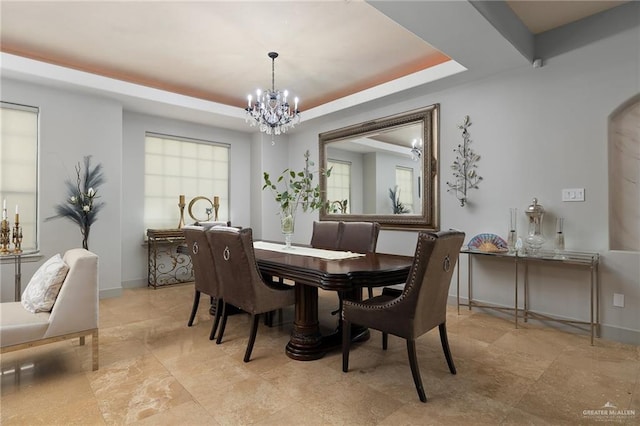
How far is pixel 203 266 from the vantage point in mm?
2959

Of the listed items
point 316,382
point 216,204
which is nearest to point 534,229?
point 316,382

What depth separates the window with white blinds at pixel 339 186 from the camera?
5.24m

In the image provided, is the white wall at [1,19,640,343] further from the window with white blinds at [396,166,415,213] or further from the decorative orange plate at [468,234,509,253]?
the window with white blinds at [396,166,415,213]

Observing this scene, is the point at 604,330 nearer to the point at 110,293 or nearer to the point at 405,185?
the point at 405,185

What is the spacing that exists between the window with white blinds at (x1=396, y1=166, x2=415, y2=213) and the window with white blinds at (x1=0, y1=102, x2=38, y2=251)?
14.4 ft

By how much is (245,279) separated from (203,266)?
746mm

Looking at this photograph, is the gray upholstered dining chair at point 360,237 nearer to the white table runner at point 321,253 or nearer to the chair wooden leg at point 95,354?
the white table runner at point 321,253

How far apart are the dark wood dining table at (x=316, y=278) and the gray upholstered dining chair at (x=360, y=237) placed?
553mm

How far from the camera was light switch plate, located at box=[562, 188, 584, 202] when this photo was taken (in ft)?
9.81

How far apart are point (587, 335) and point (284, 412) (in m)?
2.78

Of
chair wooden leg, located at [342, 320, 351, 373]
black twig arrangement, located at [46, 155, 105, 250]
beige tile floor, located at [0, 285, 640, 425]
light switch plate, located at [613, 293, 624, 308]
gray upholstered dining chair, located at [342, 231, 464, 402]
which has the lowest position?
beige tile floor, located at [0, 285, 640, 425]

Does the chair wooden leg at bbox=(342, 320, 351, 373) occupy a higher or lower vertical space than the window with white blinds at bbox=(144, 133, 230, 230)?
lower

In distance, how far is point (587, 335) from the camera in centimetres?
292

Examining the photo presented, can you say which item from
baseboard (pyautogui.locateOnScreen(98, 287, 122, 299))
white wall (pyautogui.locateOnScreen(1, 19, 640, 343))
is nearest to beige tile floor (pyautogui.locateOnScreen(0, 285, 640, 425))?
white wall (pyautogui.locateOnScreen(1, 19, 640, 343))
